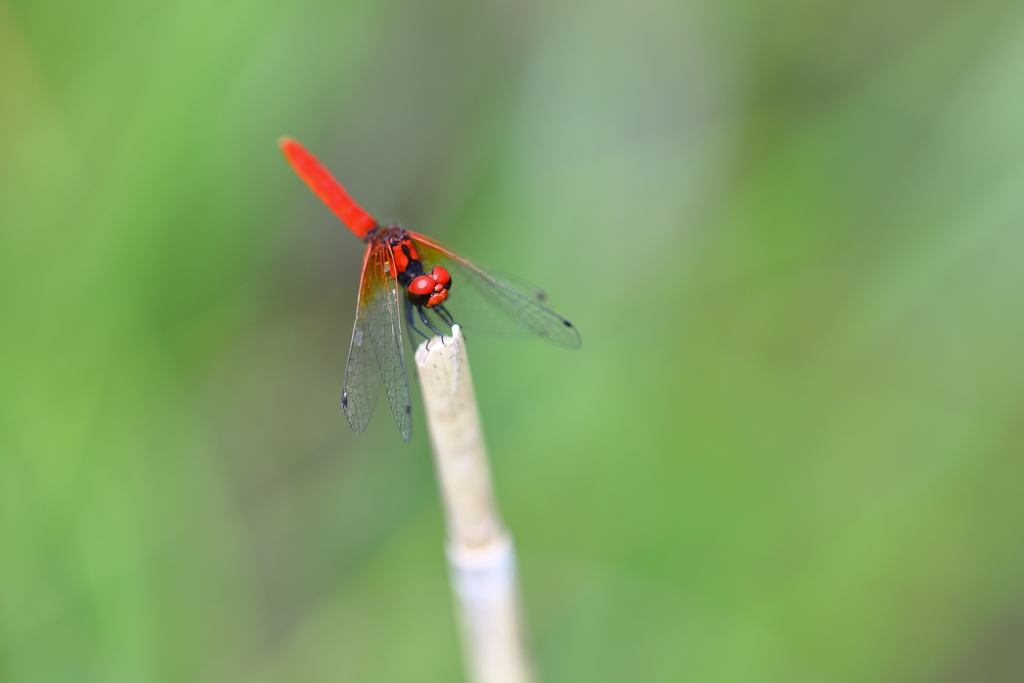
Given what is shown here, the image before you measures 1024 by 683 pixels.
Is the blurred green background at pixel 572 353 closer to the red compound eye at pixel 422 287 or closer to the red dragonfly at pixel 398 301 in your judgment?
the red dragonfly at pixel 398 301

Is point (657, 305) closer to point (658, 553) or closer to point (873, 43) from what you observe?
point (658, 553)

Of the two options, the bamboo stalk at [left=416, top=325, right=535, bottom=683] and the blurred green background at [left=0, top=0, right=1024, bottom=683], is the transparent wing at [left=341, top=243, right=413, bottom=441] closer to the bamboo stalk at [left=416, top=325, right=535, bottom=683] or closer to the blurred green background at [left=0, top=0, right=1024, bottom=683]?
the bamboo stalk at [left=416, top=325, right=535, bottom=683]

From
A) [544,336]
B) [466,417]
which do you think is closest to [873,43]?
[544,336]

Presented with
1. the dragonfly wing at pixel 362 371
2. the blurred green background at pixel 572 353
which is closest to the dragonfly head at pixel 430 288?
the dragonfly wing at pixel 362 371

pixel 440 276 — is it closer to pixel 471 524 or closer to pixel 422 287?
pixel 422 287

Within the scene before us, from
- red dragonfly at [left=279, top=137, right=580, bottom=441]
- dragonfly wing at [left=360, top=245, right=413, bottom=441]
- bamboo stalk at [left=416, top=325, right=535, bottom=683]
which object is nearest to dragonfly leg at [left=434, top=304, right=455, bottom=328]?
red dragonfly at [left=279, top=137, right=580, bottom=441]

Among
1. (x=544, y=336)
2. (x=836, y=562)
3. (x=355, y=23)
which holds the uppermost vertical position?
(x=355, y=23)

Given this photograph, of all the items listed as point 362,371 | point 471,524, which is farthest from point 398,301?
point 471,524
